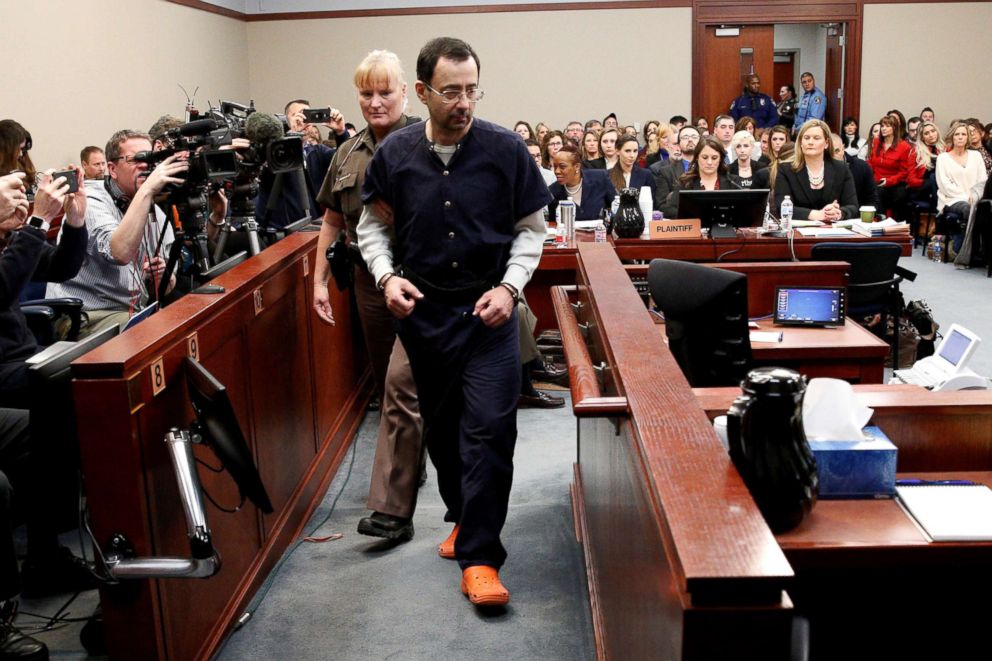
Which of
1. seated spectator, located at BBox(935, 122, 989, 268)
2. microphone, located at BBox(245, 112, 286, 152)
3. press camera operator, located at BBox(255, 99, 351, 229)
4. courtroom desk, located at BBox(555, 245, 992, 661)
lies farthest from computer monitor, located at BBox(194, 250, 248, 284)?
seated spectator, located at BBox(935, 122, 989, 268)

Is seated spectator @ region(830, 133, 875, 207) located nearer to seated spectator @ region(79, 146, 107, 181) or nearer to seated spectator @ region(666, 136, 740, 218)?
seated spectator @ region(666, 136, 740, 218)

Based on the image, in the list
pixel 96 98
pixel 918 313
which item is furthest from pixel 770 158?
pixel 96 98

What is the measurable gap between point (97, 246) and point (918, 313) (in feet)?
12.9

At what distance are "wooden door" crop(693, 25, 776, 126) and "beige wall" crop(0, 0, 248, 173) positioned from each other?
5.76 metres

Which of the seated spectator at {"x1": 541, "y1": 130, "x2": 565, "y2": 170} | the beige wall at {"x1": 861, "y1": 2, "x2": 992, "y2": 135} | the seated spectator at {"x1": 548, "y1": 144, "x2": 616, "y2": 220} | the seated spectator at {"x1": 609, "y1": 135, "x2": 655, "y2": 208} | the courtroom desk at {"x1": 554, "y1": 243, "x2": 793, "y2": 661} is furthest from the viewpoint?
the beige wall at {"x1": 861, "y1": 2, "x2": 992, "y2": 135}

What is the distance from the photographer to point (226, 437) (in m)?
2.14

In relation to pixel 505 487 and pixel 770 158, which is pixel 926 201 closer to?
pixel 770 158

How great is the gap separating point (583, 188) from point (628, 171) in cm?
130

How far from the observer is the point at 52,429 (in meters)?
2.24

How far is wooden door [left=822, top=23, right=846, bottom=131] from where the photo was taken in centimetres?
1251

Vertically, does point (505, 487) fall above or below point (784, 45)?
below

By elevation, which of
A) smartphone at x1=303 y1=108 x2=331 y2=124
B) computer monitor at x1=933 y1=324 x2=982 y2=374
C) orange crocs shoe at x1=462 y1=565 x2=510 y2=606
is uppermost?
smartphone at x1=303 y1=108 x2=331 y2=124

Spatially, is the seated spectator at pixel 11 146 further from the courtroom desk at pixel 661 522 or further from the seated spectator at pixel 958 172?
the seated spectator at pixel 958 172

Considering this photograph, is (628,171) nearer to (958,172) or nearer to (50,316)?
(958,172)
